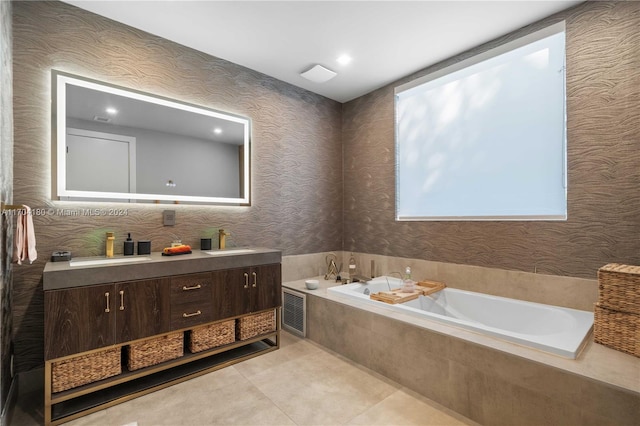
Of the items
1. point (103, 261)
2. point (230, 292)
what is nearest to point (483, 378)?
point (230, 292)

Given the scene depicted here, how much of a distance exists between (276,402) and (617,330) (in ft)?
6.67

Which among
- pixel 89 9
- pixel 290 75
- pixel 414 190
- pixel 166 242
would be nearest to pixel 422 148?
pixel 414 190

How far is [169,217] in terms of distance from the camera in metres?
2.62

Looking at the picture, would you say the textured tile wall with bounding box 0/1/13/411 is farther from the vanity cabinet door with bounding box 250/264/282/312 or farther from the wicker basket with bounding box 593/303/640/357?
the wicker basket with bounding box 593/303/640/357

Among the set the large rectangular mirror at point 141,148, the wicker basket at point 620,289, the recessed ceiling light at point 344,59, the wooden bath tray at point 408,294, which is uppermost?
the recessed ceiling light at point 344,59

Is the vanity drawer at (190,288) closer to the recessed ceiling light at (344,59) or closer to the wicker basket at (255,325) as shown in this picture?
the wicker basket at (255,325)

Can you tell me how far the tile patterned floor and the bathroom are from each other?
71 cm

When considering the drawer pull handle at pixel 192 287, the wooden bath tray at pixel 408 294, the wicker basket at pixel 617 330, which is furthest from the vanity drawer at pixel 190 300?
the wicker basket at pixel 617 330

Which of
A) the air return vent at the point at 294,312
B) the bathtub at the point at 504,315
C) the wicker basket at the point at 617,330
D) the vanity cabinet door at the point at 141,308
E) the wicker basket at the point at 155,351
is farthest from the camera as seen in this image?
the air return vent at the point at 294,312

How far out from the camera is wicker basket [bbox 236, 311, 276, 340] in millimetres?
2582

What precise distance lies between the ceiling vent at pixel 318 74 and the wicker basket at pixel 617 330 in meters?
2.85

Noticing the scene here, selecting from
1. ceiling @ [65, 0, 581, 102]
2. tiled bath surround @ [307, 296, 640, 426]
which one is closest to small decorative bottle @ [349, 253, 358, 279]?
tiled bath surround @ [307, 296, 640, 426]

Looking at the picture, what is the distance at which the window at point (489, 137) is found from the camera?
240cm

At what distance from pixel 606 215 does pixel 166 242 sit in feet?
10.9
